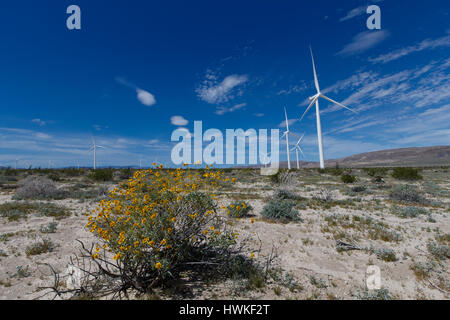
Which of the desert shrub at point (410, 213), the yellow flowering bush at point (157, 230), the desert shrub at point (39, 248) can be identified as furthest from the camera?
the desert shrub at point (410, 213)

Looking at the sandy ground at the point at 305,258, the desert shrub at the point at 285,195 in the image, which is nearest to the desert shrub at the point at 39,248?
the sandy ground at the point at 305,258

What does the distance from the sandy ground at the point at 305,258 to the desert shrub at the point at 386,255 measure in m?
0.11

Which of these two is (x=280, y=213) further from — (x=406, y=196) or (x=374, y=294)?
(x=406, y=196)

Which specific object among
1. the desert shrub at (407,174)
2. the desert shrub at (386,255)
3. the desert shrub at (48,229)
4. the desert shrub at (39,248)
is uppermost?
the desert shrub at (407,174)

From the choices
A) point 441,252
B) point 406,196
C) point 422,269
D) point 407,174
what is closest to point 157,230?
point 422,269

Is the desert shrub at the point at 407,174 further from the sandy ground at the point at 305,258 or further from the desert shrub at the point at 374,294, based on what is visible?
the desert shrub at the point at 374,294

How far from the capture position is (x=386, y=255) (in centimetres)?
499

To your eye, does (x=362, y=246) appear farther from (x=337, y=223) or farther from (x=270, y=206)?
(x=270, y=206)

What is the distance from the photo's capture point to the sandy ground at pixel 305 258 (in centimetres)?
366

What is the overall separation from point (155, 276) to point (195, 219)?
3.84ft

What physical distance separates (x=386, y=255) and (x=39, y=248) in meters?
8.68

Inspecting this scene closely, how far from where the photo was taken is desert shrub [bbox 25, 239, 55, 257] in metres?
5.13

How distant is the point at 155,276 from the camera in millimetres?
3543
